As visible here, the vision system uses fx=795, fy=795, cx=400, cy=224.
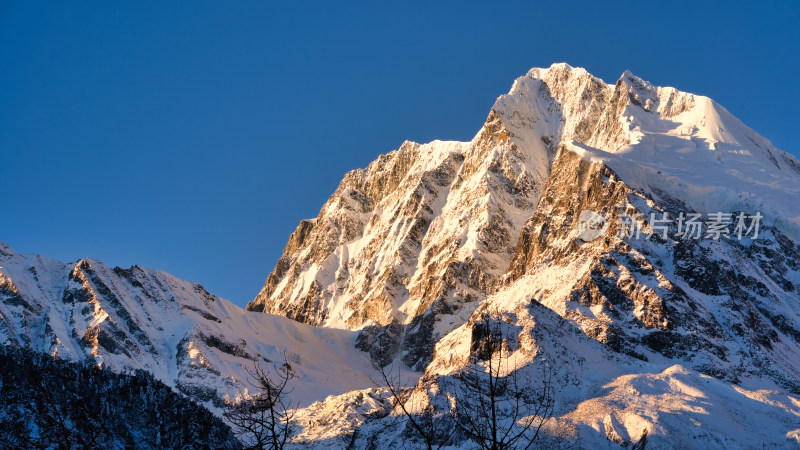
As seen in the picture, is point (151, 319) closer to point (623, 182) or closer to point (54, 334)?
point (54, 334)

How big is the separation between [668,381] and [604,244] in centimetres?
4453

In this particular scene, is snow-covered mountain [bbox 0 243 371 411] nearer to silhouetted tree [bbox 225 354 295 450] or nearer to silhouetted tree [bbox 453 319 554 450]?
silhouetted tree [bbox 453 319 554 450]

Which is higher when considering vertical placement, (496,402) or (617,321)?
(617,321)

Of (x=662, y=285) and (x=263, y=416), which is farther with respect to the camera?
(x=662, y=285)

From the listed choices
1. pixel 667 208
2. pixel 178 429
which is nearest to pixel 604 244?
pixel 667 208

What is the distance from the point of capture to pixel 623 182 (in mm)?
165625
